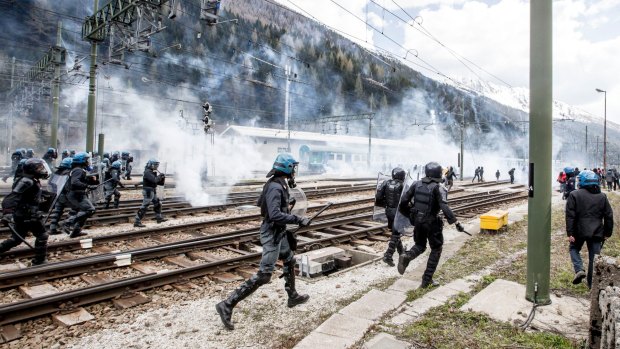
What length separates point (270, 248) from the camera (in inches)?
176

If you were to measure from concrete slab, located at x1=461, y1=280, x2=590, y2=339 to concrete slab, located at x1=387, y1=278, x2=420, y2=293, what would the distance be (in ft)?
2.78

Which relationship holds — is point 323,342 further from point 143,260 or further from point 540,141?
point 143,260

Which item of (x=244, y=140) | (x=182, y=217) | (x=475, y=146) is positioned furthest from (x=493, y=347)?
(x=475, y=146)

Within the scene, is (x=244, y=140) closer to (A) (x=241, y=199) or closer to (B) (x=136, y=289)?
(A) (x=241, y=199)

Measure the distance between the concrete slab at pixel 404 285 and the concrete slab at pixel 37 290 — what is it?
4.48 metres

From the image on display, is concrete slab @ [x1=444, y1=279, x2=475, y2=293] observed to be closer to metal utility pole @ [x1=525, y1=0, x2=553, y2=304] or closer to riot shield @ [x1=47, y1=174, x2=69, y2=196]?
metal utility pole @ [x1=525, y1=0, x2=553, y2=304]

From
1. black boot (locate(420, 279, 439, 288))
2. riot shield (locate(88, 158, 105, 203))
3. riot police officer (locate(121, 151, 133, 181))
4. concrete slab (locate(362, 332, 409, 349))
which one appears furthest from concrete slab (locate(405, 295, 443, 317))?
riot police officer (locate(121, 151, 133, 181))

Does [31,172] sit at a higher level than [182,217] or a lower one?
higher

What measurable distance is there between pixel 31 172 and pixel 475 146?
248 feet

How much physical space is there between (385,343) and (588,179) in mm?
3668

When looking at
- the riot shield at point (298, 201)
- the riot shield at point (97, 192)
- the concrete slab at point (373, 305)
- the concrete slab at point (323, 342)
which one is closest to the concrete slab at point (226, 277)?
the riot shield at point (298, 201)

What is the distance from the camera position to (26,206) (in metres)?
6.24

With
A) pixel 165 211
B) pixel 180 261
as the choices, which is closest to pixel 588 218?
pixel 180 261

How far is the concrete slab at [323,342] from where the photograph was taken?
3.70 metres
